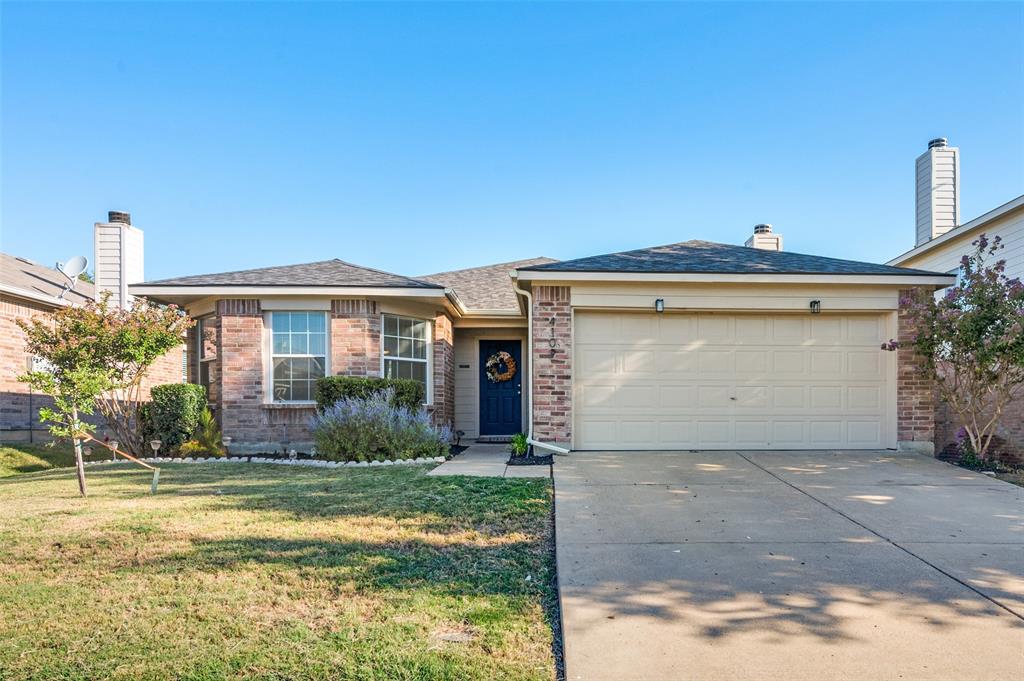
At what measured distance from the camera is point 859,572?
3951 millimetres

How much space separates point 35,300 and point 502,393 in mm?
9871

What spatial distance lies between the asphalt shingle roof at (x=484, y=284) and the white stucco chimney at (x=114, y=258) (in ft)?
22.6

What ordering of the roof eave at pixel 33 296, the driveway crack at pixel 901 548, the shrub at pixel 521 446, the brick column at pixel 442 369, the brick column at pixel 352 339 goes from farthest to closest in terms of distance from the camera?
the brick column at pixel 442 369 → the roof eave at pixel 33 296 → the brick column at pixel 352 339 → the shrub at pixel 521 446 → the driveway crack at pixel 901 548

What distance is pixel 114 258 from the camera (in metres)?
13.8

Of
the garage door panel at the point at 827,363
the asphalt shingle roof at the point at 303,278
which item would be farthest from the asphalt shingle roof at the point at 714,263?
the asphalt shingle roof at the point at 303,278

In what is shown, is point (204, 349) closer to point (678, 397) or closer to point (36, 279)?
point (36, 279)

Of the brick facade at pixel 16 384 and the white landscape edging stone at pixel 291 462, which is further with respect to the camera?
the brick facade at pixel 16 384

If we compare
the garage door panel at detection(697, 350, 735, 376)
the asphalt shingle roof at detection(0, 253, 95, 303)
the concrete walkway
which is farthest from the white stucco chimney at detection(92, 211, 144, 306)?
the garage door panel at detection(697, 350, 735, 376)

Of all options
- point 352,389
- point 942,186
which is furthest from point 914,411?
point 352,389

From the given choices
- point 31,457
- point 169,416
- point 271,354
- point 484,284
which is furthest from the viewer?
point 484,284

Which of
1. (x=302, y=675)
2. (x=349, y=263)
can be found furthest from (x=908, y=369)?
(x=349, y=263)

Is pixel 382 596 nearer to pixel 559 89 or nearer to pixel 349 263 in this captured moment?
pixel 349 263

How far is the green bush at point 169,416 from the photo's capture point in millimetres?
10156

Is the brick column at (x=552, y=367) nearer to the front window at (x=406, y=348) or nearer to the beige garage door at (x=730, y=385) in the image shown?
the beige garage door at (x=730, y=385)
